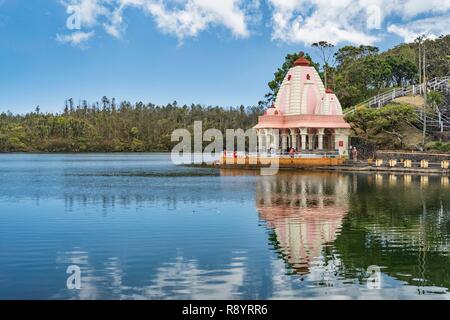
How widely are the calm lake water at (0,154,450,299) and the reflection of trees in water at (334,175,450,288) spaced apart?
0.11 ft

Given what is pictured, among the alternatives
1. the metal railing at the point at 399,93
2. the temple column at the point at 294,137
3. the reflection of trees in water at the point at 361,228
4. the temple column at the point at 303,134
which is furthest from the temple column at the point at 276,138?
the reflection of trees in water at the point at 361,228

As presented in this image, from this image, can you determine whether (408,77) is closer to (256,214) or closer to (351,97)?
(351,97)

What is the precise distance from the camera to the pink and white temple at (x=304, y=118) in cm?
4709

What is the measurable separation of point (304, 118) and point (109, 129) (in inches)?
2931

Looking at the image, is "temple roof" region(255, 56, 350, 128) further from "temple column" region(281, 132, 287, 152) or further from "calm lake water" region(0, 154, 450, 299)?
"calm lake water" region(0, 154, 450, 299)

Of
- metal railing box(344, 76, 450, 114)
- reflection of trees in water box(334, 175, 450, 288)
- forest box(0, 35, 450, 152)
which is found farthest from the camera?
forest box(0, 35, 450, 152)

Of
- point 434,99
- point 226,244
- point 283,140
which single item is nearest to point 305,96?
point 283,140

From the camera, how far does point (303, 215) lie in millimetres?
19125

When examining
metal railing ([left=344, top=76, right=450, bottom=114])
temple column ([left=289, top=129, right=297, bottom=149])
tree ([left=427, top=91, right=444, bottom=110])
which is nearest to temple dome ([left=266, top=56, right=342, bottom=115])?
temple column ([left=289, top=129, right=297, bottom=149])

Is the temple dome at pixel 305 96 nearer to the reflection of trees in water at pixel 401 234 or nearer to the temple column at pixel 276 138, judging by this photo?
the temple column at pixel 276 138

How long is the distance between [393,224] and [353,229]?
5.59ft

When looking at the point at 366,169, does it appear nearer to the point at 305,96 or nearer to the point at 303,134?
the point at 303,134

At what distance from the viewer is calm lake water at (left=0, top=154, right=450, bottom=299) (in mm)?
10555

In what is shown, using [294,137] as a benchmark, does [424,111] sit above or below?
above
